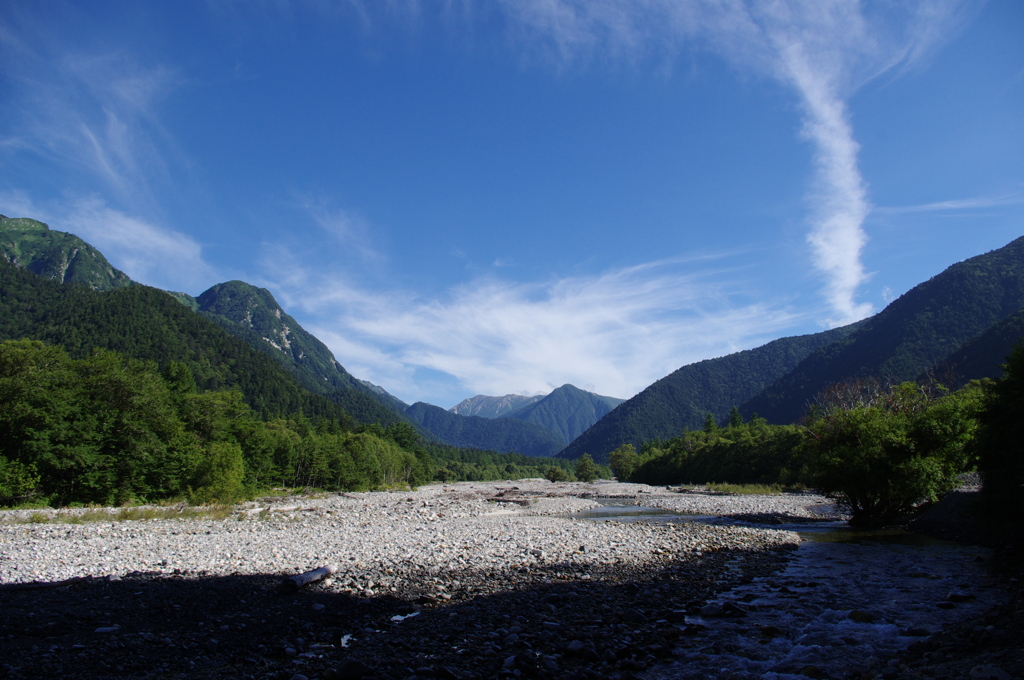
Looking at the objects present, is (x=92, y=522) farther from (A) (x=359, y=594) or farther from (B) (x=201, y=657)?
(B) (x=201, y=657)

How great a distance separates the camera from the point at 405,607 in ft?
37.4

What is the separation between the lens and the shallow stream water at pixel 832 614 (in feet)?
26.7

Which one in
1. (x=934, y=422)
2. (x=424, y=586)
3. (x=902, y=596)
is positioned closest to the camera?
(x=902, y=596)

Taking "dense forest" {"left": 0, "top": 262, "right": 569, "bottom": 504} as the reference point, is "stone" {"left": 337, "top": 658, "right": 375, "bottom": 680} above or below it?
below

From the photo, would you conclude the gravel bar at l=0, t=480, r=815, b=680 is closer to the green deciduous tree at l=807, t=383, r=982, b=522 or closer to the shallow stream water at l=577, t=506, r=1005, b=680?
the shallow stream water at l=577, t=506, r=1005, b=680

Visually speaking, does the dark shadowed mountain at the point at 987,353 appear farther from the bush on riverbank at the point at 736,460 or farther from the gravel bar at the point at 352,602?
the gravel bar at the point at 352,602

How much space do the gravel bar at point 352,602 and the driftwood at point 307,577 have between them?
0.60 ft

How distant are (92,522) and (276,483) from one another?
4965 centimetres

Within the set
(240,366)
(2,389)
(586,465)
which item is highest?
(240,366)

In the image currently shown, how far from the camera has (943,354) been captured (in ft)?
554

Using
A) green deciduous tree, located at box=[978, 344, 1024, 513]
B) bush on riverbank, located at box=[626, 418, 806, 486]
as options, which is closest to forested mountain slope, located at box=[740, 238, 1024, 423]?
bush on riverbank, located at box=[626, 418, 806, 486]

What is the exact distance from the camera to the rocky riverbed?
7.79m

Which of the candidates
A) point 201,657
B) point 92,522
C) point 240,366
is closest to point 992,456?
point 201,657

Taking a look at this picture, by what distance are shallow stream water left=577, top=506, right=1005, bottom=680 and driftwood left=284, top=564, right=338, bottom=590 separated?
9.42m
